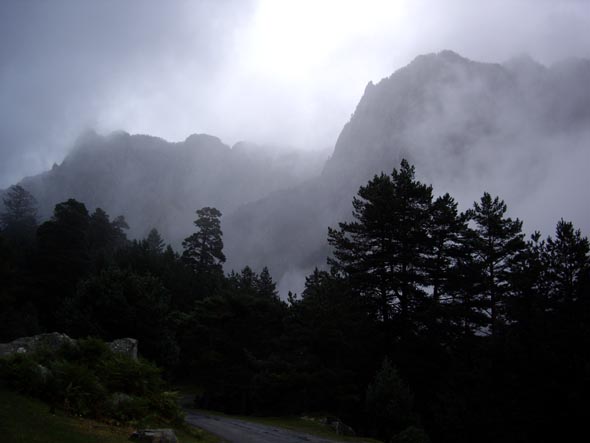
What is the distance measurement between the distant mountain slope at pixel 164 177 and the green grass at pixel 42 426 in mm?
146021

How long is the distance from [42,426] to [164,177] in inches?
6726

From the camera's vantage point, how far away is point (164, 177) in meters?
171

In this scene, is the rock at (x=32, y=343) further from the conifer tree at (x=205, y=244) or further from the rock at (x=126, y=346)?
the conifer tree at (x=205, y=244)

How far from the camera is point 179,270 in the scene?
59.9 m

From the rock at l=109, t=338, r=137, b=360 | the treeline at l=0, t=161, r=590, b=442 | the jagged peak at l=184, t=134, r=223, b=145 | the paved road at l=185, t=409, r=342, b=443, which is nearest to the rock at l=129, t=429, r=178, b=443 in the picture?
the paved road at l=185, t=409, r=342, b=443

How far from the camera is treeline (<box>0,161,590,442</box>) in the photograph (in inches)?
778

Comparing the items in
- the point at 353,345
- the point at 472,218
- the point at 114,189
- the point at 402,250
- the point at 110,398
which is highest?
the point at 114,189

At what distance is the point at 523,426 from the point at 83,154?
18978 cm

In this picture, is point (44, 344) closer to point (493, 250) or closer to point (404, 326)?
point (404, 326)

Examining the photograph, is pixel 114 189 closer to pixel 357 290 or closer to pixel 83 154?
pixel 83 154

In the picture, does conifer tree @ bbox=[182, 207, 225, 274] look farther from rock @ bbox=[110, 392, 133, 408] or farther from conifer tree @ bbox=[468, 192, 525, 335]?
rock @ bbox=[110, 392, 133, 408]

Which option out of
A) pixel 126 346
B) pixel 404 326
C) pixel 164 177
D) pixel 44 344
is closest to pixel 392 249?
pixel 404 326

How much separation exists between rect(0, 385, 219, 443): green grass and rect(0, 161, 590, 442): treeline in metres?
13.1

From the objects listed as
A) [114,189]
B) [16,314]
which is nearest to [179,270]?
[16,314]
